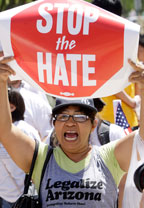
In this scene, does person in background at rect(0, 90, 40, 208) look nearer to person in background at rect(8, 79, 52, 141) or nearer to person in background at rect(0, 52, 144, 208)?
person in background at rect(8, 79, 52, 141)

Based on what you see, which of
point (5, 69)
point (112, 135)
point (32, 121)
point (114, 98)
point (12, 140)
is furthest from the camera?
point (114, 98)

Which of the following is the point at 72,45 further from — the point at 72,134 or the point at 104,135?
the point at 104,135

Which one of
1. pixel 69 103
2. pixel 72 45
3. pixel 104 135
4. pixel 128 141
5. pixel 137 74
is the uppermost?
pixel 72 45

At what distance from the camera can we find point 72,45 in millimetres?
2848

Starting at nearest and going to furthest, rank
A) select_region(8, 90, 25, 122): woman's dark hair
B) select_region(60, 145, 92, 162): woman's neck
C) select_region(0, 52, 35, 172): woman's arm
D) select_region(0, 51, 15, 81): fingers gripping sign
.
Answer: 1. select_region(0, 51, 15, 81): fingers gripping sign
2. select_region(0, 52, 35, 172): woman's arm
3. select_region(60, 145, 92, 162): woman's neck
4. select_region(8, 90, 25, 122): woman's dark hair

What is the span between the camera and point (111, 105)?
5.30 m

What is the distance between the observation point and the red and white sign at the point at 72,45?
9.34ft

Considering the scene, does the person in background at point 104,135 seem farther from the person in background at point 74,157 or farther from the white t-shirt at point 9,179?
the person in background at point 74,157

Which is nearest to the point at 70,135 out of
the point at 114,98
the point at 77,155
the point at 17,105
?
the point at 77,155

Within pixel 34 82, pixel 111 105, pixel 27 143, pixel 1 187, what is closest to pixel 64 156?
pixel 27 143

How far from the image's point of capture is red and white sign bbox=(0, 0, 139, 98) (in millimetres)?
2848

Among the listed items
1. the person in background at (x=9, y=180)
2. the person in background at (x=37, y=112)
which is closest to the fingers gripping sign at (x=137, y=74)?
the person in background at (x=9, y=180)

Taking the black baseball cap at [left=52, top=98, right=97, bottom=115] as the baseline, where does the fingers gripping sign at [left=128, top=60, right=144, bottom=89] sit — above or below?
above

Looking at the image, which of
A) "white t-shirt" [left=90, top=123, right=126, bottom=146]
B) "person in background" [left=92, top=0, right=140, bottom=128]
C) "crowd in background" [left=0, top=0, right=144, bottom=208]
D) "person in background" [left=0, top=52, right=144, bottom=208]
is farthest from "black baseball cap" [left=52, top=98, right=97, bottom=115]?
"person in background" [left=92, top=0, right=140, bottom=128]
